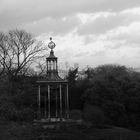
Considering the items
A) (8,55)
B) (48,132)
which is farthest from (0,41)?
(48,132)

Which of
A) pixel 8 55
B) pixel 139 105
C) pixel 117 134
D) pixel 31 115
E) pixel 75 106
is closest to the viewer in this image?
pixel 117 134

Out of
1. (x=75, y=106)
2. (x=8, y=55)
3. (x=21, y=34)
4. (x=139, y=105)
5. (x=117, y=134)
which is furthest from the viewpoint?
(x=21, y=34)

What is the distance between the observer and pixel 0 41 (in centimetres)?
4175

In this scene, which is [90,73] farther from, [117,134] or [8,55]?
[117,134]

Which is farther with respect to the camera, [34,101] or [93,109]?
[34,101]

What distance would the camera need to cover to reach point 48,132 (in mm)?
21797

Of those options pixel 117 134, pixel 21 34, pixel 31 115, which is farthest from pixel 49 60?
pixel 21 34

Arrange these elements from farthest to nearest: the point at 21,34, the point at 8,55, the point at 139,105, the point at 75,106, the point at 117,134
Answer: the point at 21,34
the point at 8,55
the point at 75,106
the point at 139,105
the point at 117,134

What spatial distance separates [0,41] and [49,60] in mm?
16239

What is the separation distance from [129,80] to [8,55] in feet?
53.8

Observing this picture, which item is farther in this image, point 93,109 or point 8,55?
point 8,55

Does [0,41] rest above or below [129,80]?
above

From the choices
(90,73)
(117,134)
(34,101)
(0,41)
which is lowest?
(117,134)

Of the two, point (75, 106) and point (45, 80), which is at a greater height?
point (45, 80)
